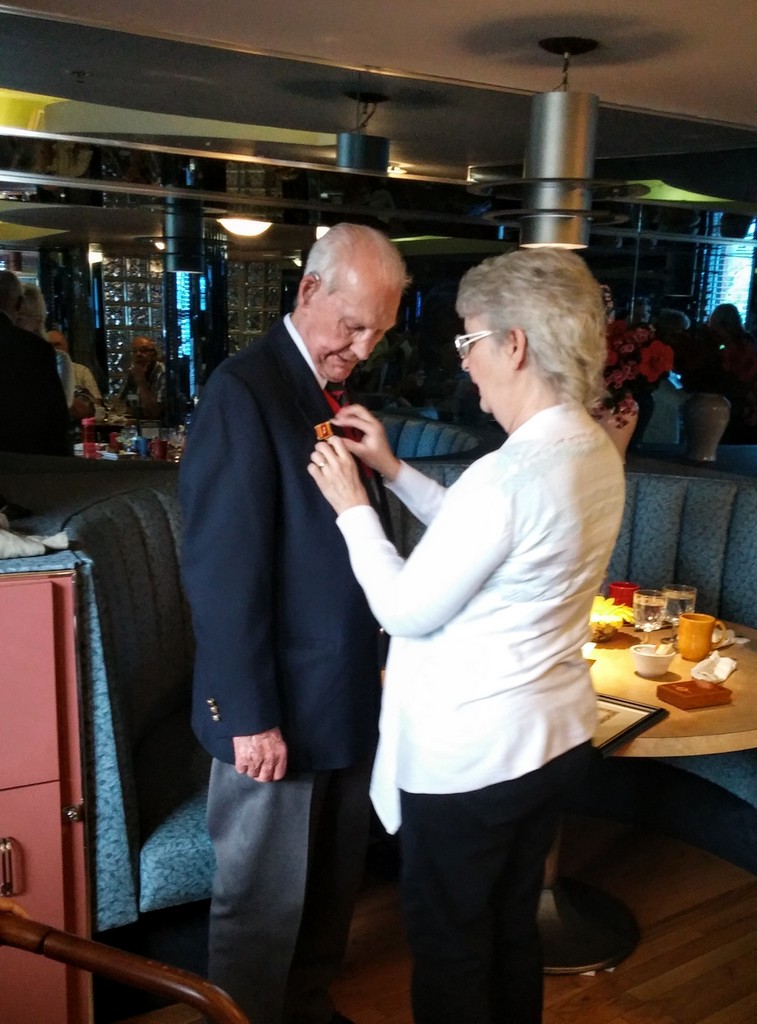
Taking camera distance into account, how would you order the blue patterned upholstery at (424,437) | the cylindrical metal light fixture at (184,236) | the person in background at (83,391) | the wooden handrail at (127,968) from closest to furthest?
the wooden handrail at (127,968)
the person in background at (83,391)
the cylindrical metal light fixture at (184,236)
the blue patterned upholstery at (424,437)

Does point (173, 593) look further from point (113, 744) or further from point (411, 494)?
point (411, 494)

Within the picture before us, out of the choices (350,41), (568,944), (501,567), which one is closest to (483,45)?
(350,41)

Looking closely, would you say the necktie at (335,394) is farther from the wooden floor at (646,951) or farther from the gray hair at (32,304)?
the gray hair at (32,304)

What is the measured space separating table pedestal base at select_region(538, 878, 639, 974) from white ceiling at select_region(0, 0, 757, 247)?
2.34m

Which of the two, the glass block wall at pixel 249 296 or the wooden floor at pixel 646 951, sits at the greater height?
the glass block wall at pixel 249 296

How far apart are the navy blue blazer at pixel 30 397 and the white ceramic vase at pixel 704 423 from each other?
234 centimetres

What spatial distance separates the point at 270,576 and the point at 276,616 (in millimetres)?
86

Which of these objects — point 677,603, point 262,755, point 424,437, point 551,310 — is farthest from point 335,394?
point 424,437

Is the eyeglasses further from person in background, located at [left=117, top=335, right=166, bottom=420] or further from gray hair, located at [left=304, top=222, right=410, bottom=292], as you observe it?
person in background, located at [left=117, top=335, right=166, bottom=420]

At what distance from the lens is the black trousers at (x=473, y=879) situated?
1512mm

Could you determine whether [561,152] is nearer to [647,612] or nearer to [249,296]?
[647,612]

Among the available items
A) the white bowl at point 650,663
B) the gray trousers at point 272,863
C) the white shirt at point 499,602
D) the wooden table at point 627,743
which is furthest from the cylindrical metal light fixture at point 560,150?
the gray trousers at point 272,863

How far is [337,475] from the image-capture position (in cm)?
154

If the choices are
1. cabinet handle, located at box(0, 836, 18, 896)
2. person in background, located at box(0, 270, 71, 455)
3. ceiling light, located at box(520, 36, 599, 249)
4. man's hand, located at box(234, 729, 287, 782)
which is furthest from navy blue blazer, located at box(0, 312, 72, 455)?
man's hand, located at box(234, 729, 287, 782)
